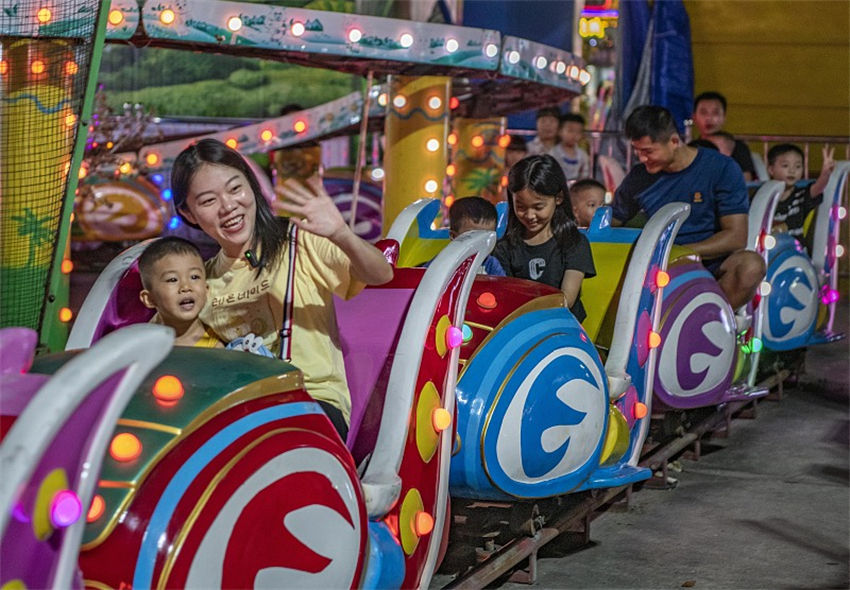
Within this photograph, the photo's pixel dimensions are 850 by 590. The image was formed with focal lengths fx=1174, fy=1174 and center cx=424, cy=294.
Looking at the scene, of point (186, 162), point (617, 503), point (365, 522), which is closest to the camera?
point (365, 522)

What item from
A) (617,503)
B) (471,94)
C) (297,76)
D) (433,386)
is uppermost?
(297,76)

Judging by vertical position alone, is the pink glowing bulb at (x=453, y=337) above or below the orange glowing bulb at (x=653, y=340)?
above

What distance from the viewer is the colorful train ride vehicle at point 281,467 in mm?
1650

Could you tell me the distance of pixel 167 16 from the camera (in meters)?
5.04

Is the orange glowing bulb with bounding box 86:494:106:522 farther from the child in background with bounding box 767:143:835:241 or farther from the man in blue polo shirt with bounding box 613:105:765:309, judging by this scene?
the child in background with bounding box 767:143:835:241

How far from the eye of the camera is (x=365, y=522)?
204 centimetres

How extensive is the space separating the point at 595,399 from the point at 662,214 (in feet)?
2.80

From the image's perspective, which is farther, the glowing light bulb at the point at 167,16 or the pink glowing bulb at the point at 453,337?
the glowing light bulb at the point at 167,16

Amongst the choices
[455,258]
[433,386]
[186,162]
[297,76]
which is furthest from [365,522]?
[297,76]

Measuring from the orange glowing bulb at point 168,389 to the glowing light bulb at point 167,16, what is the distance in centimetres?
358

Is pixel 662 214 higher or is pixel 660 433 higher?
pixel 662 214

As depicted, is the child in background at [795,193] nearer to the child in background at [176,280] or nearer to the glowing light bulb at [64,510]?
the child in background at [176,280]

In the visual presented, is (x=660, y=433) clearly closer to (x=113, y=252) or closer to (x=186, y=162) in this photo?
(x=186, y=162)

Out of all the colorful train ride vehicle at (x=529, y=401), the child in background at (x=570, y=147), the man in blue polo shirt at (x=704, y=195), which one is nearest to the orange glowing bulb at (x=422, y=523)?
the colorful train ride vehicle at (x=529, y=401)
